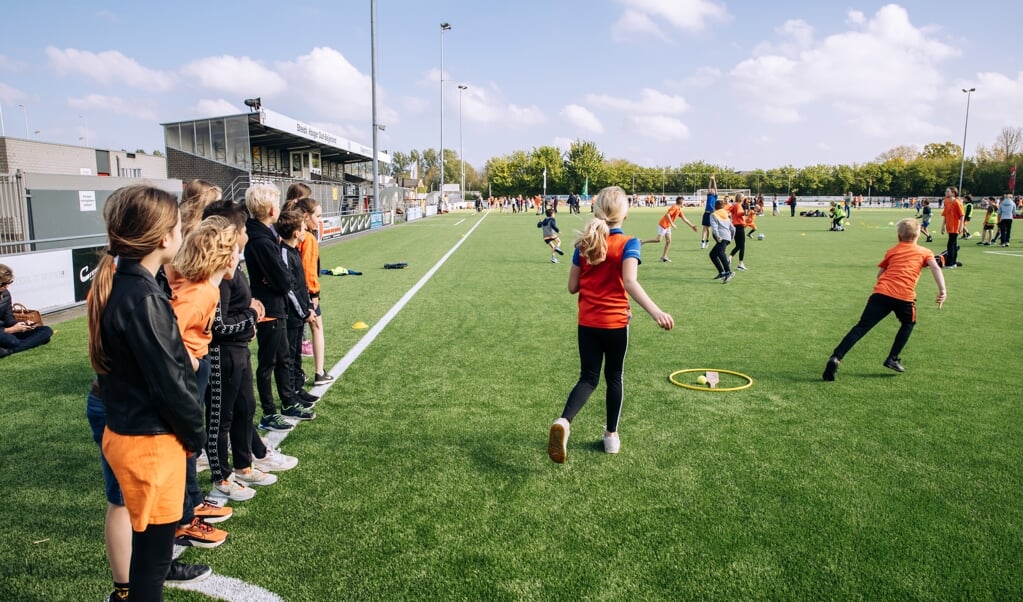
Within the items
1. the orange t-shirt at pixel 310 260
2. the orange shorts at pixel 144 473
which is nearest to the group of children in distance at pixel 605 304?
the orange shorts at pixel 144 473

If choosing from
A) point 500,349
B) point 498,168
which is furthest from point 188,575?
point 498,168

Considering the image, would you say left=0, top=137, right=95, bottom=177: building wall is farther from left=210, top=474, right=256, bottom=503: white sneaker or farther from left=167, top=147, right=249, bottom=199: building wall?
left=210, top=474, right=256, bottom=503: white sneaker

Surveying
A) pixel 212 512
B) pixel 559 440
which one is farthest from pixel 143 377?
pixel 559 440

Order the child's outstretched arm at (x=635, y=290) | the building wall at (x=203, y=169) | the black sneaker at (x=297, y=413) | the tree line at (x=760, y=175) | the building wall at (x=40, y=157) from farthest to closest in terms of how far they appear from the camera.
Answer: the tree line at (x=760, y=175), the building wall at (x=203, y=169), the building wall at (x=40, y=157), the black sneaker at (x=297, y=413), the child's outstretched arm at (x=635, y=290)

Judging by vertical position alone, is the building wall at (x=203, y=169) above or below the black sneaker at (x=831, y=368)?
above

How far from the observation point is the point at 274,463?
420 centimetres

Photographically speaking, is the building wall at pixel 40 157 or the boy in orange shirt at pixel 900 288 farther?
the building wall at pixel 40 157

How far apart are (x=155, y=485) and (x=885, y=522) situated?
3709 millimetres

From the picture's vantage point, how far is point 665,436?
4762 millimetres

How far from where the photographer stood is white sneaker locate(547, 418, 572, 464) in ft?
13.4

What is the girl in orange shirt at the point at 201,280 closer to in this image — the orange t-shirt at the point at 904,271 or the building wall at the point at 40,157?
the orange t-shirt at the point at 904,271

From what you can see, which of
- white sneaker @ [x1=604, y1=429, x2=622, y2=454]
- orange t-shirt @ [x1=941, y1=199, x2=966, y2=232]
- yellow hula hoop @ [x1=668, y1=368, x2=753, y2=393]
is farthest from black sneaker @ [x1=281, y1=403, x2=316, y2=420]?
orange t-shirt @ [x1=941, y1=199, x2=966, y2=232]

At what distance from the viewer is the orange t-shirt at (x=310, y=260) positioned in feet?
18.6

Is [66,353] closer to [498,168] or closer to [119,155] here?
[119,155]
